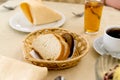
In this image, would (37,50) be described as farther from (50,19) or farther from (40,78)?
(50,19)

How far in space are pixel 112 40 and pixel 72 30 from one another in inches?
10.0

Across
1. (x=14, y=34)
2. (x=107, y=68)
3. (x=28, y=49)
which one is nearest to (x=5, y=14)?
(x=14, y=34)

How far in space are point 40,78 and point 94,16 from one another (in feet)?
1.39

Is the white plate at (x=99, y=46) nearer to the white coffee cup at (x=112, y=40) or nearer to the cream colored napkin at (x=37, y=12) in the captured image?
the white coffee cup at (x=112, y=40)

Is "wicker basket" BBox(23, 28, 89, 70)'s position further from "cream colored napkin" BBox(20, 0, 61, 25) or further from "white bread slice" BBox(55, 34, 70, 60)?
"cream colored napkin" BBox(20, 0, 61, 25)

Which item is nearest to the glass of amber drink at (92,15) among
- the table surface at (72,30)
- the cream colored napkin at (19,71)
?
the table surface at (72,30)

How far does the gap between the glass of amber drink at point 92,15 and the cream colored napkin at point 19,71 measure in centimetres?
39

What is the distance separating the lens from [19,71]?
0.63m

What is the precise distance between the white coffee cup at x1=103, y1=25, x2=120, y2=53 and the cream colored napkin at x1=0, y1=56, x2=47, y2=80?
254mm

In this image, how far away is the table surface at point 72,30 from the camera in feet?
2.37

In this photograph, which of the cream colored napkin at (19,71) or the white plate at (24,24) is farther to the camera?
the white plate at (24,24)

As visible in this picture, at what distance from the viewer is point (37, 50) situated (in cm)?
77

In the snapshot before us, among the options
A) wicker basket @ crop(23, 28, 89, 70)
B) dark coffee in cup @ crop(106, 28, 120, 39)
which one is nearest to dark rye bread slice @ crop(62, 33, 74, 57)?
wicker basket @ crop(23, 28, 89, 70)

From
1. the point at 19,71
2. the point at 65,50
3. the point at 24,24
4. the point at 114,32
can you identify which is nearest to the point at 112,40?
the point at 114,32
